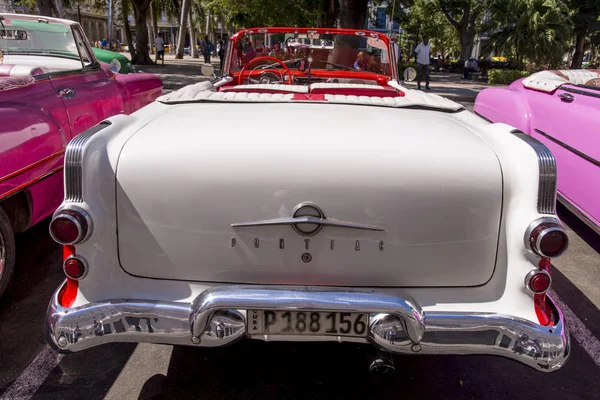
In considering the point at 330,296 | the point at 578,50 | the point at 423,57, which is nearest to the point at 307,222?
the point at 330,296

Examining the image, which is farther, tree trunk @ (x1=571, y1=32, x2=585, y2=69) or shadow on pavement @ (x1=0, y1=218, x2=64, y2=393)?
tree trunk @ (x1=571, y1=32, x2=585, y2=69)

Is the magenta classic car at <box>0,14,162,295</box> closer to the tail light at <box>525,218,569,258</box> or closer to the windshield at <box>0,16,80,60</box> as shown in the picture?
the windshield at <box>0,16,80,60</box>

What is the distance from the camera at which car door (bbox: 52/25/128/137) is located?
13.3 ft

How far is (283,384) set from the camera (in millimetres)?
2592

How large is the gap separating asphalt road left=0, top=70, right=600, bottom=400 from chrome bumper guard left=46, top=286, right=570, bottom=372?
2.00 ft

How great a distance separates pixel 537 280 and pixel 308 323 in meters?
0.96

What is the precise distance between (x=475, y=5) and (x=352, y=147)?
3249 centimetres

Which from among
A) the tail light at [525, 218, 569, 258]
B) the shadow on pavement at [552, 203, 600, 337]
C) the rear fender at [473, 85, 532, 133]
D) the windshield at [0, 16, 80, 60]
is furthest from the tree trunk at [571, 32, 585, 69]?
the tail light at [525, 218, 569, 258]

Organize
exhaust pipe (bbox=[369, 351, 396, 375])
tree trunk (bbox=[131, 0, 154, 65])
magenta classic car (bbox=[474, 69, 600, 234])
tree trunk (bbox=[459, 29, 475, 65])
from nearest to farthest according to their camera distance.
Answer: exhaust pipe (bbox=[369, 351, 396, 375]), magenta classic car (bbox=[474, 69, 600, 234]), tree trunk (bbox=[131, 0, 154, 65]), tree trunk (bbox=[459, 29, 475, 65])

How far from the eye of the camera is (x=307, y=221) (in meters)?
2.01

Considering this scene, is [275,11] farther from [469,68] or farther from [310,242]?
[310,242]

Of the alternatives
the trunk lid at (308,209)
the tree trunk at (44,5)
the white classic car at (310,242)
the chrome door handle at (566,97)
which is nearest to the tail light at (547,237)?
the white classic car at (310,242)

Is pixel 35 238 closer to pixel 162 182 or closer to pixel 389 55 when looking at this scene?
pixel 162 182

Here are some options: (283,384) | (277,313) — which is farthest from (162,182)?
(283,384)
